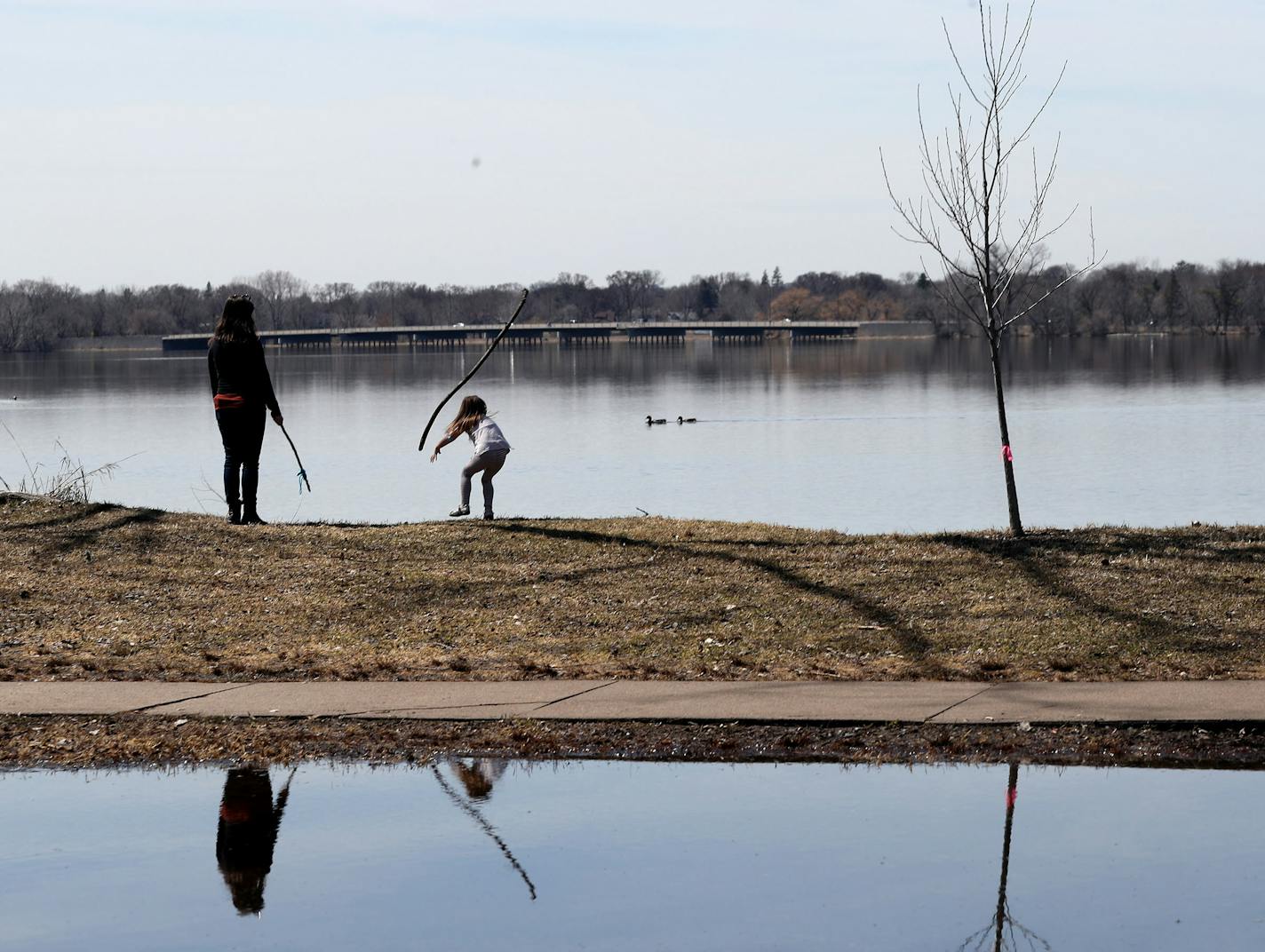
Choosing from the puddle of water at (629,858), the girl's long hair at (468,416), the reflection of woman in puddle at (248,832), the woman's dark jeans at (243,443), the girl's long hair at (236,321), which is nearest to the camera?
the puddle of water at (629,858)

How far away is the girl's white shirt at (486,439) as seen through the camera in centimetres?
1786

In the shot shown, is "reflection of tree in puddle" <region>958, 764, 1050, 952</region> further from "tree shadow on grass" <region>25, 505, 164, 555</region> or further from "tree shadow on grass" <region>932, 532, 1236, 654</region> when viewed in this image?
"tree shadow on grass" <region>25, 505, 164, 555</region>

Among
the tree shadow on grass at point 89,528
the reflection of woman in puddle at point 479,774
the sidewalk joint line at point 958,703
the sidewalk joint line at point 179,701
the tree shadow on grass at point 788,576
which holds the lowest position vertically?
the reflection of woman in puddle at point 479,774

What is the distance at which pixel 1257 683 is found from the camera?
30.2 feet

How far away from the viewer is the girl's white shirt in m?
17.9

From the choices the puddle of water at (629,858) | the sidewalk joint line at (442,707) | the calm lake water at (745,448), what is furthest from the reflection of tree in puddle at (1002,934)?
the calm lake water at (745,448)

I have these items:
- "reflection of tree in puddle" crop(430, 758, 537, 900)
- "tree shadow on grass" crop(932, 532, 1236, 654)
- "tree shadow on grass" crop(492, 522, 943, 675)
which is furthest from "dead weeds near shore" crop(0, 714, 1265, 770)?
"tree shadow on grass" crop(932, 532, 1236, 654)

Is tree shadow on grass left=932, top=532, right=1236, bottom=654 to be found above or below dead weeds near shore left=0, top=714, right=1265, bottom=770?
above

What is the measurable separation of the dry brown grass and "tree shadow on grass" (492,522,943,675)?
34mm

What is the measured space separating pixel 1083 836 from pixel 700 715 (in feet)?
8.64

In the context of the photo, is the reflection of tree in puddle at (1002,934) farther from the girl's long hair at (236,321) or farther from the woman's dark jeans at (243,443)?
the girl's long hair at (236,321)

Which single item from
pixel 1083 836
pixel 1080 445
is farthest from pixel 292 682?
pixel 1080 445

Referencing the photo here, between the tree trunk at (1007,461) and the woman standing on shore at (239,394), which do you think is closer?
the tree trunk at (1007,461)

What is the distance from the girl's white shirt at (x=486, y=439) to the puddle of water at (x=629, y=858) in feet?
32.9
